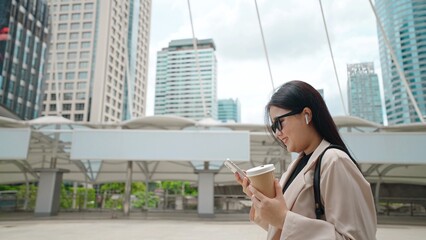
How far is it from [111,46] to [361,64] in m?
62.6

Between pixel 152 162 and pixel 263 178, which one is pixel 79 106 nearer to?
pixel 152 162

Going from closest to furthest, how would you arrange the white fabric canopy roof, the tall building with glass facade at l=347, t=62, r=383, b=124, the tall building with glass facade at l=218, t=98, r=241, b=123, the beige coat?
the beige coat → the white fabric canopy roof → the tall building with glass facade at l=347, t=62, r=383, b=124 → the tall building with glass facade at l=218, t=98, r=241, b=123

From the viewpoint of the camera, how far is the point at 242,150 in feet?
45.3

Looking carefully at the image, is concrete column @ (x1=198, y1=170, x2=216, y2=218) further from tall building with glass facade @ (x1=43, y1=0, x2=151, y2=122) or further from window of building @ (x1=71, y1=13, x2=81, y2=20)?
window of building @ (x1=71, y1=13, x2=81, y2=20)

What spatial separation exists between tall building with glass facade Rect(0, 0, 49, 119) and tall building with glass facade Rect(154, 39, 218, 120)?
36.5m

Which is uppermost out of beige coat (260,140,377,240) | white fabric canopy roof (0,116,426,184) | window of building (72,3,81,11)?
window of building (72,3,81,11)

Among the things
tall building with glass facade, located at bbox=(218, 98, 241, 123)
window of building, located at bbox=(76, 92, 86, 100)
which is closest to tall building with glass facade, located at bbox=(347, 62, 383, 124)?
window of building, located at bbox=(76, 92, 86, 100)

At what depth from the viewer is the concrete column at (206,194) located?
15.9 meters

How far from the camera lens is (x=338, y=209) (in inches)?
46.5

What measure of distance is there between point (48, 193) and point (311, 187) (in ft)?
59.4

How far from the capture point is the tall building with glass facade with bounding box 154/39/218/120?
9194cm

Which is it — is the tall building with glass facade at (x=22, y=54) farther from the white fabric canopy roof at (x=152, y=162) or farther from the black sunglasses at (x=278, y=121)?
the black sunglasses at (x=278, y=121)

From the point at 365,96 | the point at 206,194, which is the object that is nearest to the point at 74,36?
the point at 206,194

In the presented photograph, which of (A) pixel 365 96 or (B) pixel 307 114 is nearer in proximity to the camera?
(B) pixel 307 114
